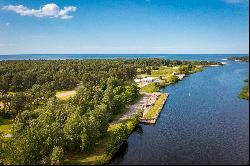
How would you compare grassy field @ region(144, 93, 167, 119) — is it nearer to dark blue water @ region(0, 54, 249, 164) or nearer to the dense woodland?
dark blue water @ region(0, 54, 249, 164)

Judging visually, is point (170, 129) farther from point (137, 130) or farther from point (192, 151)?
point (192, 151)

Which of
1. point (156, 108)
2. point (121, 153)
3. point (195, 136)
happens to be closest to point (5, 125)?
point (121, 153)

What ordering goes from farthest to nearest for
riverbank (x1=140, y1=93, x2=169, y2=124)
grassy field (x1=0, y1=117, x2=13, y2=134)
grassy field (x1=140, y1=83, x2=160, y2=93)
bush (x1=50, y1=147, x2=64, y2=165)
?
grassy field (x1=140, y1=83, x2=160, y2=93), riverbank (x1=140, y1=93, x2=169, y2=124), grassy field (x1=0, y1=117, x2=13, y2=134), bush (x1=50, y1=147, x2=64, y2=165)

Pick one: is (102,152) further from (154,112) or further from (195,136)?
(154,112)

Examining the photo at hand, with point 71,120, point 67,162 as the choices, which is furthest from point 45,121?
point 67,162

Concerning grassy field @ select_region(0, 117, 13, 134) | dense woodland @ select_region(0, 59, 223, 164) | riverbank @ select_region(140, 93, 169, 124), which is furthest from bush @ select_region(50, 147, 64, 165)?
riverbank @ select_region(140, 93, 169, 124)

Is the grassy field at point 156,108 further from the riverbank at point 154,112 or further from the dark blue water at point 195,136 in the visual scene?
the dark blue water at point 195,136
